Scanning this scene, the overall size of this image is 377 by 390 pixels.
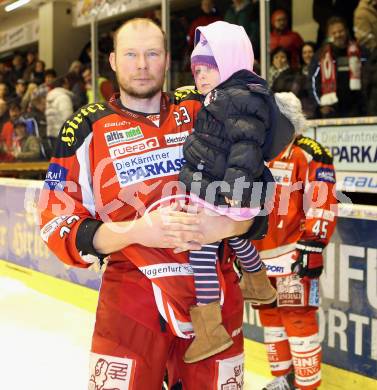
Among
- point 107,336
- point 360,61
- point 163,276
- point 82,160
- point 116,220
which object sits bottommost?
point 107,336

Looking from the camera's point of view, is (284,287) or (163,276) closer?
(163,276)

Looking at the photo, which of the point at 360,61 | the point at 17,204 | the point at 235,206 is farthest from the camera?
the point at 17,204

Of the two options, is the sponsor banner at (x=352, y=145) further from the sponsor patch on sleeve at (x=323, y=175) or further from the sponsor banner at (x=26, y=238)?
the sponsor banner at (x=26, y=238)

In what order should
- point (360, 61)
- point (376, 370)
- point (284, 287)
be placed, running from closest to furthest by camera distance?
point (376, 370), point (284, 287), point (360, 61)

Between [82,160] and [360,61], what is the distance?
3284 millimetres

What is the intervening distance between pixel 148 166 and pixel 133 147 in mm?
61

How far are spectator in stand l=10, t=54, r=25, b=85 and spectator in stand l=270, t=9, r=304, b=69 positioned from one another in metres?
6.16

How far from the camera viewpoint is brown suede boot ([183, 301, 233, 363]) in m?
1.41

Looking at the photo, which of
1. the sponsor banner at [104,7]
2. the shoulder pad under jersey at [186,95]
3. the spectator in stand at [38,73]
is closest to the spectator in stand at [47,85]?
the spectator in stand at [38,73]

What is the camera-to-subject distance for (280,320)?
291cm

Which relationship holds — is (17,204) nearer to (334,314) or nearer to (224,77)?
(334,314)

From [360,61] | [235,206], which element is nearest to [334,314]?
[235,206]

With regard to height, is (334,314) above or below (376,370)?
above

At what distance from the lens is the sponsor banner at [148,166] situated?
1.51m
